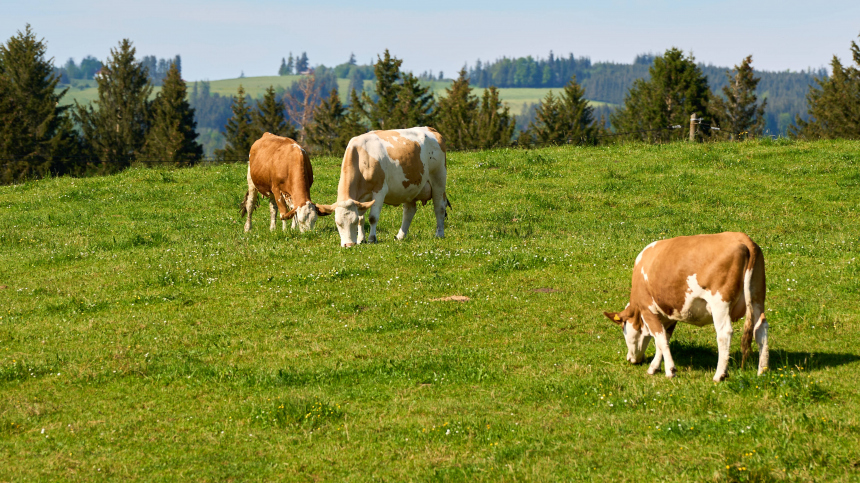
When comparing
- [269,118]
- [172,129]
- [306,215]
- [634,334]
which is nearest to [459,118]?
[269,118]

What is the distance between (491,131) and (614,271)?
Result: 214 feet

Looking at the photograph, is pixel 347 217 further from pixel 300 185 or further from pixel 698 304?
pixel 698 304

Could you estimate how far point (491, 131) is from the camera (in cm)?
7950

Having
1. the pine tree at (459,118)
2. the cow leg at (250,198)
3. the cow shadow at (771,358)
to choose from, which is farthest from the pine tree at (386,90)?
the cow shadow at (771,358)

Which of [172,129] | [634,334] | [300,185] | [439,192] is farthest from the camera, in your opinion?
[172,129]

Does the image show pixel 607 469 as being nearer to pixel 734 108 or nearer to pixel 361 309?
pixel 361 309

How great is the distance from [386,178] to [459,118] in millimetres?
61286

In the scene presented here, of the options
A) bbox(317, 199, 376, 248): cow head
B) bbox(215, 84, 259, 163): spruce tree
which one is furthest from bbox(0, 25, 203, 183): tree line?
bbox(317, 199, 376, 248): cow head

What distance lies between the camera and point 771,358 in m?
10.3

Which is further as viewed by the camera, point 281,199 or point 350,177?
point 281,199

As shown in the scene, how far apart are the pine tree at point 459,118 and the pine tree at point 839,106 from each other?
102 feet

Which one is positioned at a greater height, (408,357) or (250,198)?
(250,198)

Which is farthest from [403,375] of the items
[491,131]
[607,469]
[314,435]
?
[491,131]

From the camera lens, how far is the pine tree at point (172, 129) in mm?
76188
